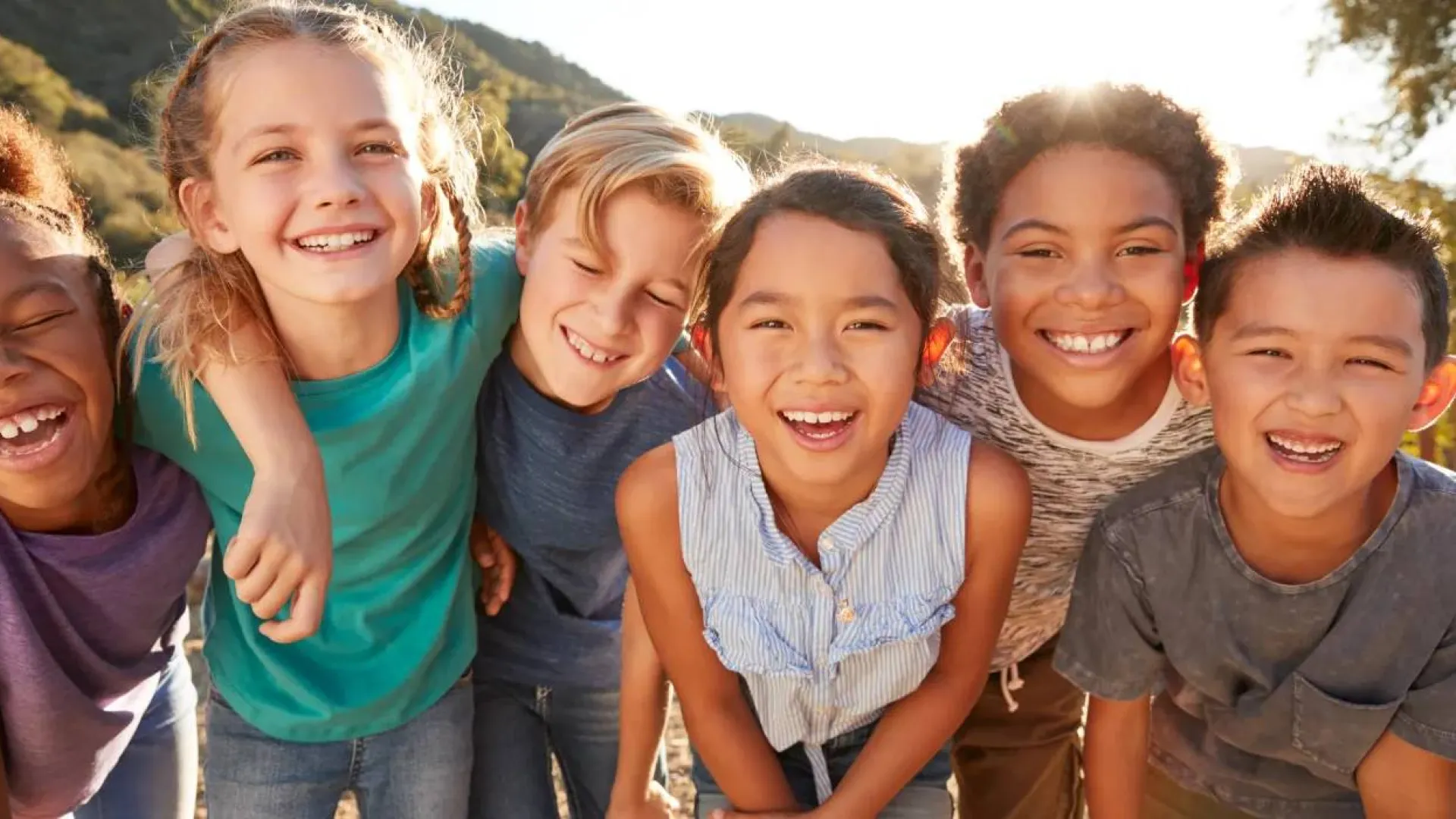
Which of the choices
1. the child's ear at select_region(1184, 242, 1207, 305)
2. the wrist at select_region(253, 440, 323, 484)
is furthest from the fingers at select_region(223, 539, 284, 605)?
the child's ear at select_region(1184, 242, 1207, 305)

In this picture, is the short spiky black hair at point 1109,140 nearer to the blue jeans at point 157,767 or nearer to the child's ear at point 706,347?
the child's ear at point 706,347

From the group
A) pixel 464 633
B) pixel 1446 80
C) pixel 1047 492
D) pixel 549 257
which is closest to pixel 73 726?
pixel 464 633

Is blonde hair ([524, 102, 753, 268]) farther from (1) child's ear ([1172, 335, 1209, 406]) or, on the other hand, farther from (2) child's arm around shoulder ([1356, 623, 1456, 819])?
(2) child's arm around shoulder ([1356, 623, 1456, 819])

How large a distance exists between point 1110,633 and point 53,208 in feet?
6.69

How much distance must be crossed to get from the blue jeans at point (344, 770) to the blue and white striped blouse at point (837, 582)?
0.69 meters

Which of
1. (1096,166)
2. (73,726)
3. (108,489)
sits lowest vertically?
(73,726)

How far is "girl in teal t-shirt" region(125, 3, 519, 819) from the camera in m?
1.98

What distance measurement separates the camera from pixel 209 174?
6.82ft

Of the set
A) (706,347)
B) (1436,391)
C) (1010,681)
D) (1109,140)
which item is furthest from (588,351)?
(1436,391)

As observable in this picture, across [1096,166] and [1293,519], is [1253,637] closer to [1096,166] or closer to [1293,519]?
[1293,519]

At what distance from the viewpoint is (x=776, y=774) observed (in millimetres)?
2037

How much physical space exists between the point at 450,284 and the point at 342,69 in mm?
462

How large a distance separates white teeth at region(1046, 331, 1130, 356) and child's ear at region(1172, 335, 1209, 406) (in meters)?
0.10

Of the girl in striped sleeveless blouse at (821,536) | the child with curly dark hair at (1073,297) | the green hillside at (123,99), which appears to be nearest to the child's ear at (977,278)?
the child with curly dark hair at (1073,297)
